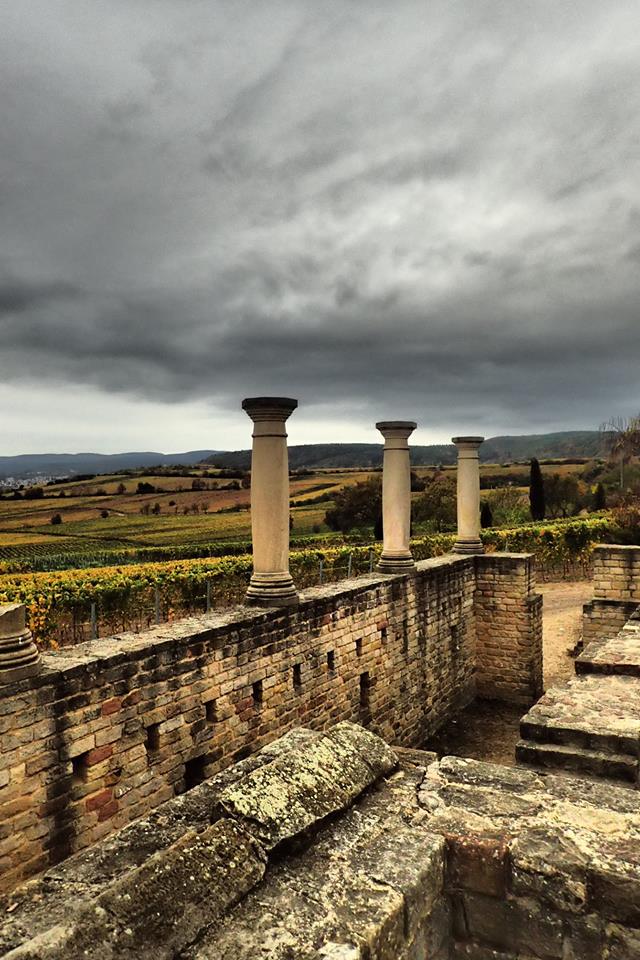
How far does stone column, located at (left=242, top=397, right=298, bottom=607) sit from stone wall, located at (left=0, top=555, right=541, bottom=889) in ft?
0.98

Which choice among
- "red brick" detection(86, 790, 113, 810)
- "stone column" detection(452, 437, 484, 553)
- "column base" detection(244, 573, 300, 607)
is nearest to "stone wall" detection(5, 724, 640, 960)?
"red brick" detection(86, 790, 113, 810)

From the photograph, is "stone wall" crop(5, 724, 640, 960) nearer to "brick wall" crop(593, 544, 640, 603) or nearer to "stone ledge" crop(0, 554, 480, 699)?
"stone ledge" crop(0, 554, 480, 699)

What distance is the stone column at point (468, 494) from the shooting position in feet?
43.9

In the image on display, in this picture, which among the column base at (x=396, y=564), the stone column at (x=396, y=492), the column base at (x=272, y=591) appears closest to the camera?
the column base at (x=272, y=591)

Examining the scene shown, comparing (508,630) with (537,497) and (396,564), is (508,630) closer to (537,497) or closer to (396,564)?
(396,564)

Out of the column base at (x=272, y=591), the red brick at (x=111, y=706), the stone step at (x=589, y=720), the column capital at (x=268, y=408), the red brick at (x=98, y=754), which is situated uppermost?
the column capital at (x=268, y=408)

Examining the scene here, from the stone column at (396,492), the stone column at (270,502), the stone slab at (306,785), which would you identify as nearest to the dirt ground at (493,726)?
the stone column at (396,492)

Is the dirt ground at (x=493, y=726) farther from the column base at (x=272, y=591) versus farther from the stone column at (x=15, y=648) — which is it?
the stone column at (x=15, y=648)

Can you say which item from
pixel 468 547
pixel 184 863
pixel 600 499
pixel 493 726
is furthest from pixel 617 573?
pixel 600 499

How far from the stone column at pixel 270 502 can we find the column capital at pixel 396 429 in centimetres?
310

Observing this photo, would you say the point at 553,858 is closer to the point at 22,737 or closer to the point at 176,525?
the point at 22,737

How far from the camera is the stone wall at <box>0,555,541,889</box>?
15.9ft

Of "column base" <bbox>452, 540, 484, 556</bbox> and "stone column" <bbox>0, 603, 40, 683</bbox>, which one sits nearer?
"stone column" <bbox>0, 603, 40, 683</bbox>

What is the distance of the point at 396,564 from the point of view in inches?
410
